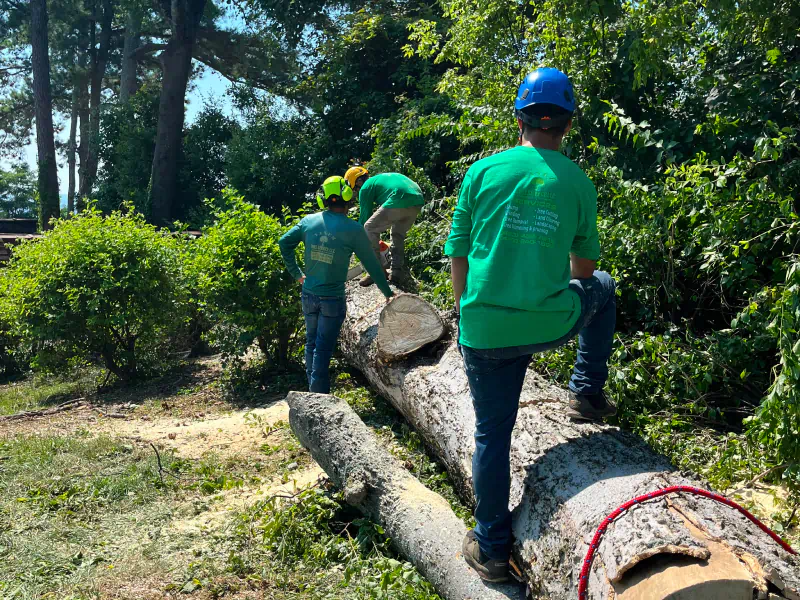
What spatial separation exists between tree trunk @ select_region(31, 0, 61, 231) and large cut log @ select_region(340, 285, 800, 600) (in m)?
20.5

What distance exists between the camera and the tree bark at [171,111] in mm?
18359

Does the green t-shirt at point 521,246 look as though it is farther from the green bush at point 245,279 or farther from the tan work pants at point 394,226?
the green bush at point 245,279

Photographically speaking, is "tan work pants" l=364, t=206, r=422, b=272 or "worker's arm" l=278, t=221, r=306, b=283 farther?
"tan work pants" l=364, t=206, r=422, b=272

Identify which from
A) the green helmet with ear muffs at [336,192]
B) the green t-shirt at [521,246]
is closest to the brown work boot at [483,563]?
the green t-shirt at [521,246]

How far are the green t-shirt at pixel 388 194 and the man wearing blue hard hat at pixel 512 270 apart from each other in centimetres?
396

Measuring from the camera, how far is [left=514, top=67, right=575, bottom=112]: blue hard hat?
2.82 metres

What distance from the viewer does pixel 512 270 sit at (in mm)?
2809

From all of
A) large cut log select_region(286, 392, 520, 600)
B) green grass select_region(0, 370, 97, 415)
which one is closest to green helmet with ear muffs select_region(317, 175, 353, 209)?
large cut log select_region(286, 392, 520, 600)

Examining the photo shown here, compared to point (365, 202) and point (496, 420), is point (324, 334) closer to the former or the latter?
point (365, 202)

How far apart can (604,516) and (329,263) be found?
363cm

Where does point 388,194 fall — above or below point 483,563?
above

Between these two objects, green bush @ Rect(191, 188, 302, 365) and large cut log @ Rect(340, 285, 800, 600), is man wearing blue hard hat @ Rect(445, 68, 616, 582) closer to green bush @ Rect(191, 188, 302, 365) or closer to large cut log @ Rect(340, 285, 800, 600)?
large cut log @ Rect(340, 285, 800, 600)

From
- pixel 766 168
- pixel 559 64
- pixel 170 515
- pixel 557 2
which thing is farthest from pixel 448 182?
pixel 170 515

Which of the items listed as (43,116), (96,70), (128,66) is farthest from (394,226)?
(96,70)
